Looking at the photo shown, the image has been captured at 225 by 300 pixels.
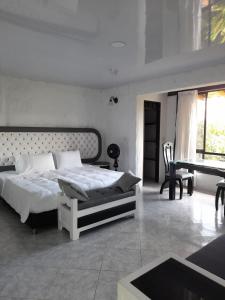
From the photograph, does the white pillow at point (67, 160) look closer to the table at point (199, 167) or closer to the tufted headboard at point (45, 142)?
the tufted headboard at point (45, 142)

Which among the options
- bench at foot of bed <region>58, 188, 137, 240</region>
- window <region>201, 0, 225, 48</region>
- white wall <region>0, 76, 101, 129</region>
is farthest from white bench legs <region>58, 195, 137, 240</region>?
white wall <region>0, 76, 101, 129</region>

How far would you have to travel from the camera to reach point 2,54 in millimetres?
2932

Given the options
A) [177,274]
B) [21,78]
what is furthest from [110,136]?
[177,274]

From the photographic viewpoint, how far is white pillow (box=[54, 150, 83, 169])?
449 centimetres

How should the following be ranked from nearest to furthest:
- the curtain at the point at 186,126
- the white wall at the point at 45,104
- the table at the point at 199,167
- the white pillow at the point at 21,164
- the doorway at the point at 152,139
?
the table at the point at 199,167, the white pillow at the point at 21,164, the white wall at the point at 45,104, the curtain at the point at 186,126, the doorway at the point at 152,139

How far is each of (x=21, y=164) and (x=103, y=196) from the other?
195cm

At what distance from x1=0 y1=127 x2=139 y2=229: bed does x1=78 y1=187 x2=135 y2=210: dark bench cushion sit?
3cm

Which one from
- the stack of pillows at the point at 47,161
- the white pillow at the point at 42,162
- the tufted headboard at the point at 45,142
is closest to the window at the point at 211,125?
the tufted headboard at the point at 45,142

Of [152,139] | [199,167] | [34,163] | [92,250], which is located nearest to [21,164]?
[34,163]

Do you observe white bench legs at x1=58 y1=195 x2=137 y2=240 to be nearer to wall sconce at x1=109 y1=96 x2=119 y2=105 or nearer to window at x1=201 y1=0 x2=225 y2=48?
window at x1=201 y1=0 x2=225 y2=48

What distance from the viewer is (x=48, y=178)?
3.66 meters

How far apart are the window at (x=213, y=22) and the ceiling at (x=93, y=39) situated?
0.23 m

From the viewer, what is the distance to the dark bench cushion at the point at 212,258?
1382 mm

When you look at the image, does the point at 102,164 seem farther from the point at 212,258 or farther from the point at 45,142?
the point at 212,258
